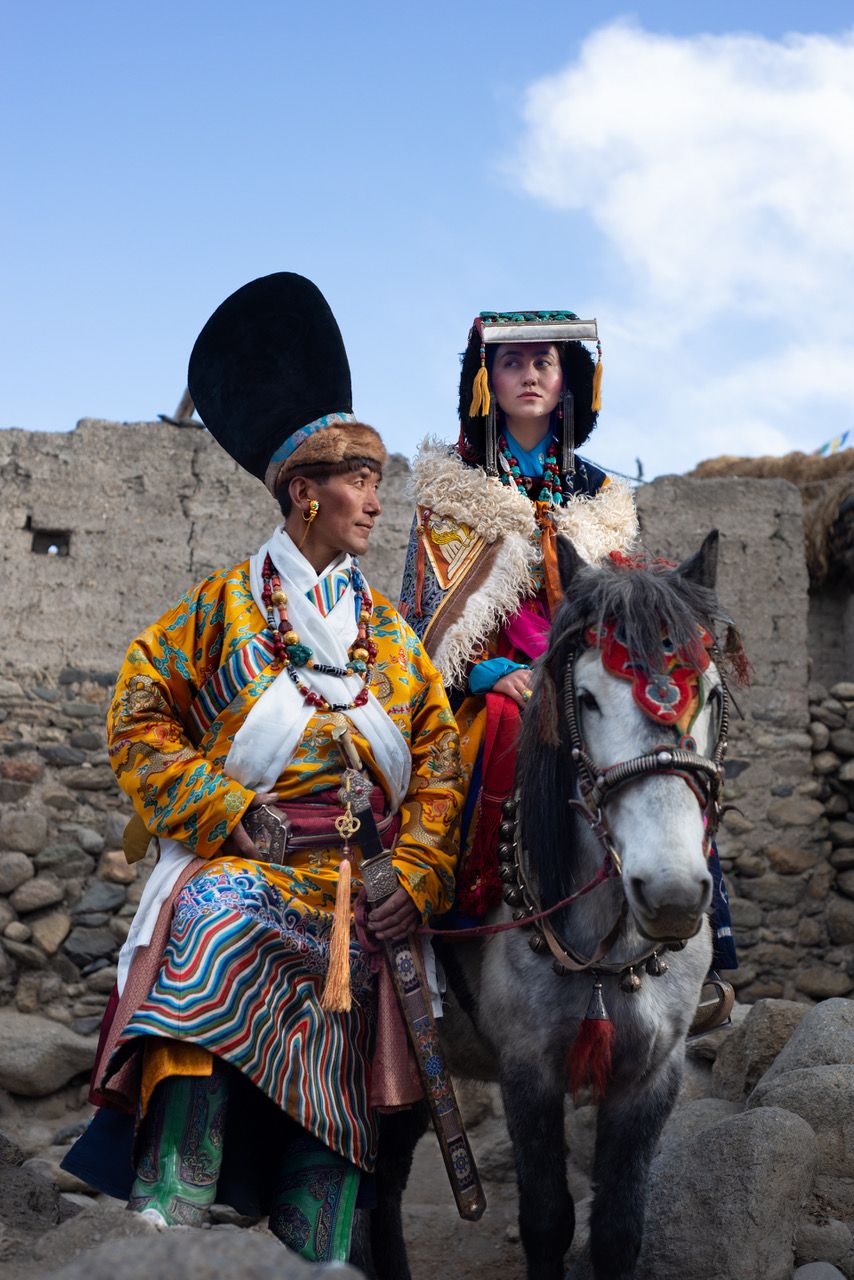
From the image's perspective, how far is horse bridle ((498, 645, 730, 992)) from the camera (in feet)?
6.98

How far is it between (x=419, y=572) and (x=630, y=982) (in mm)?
1415

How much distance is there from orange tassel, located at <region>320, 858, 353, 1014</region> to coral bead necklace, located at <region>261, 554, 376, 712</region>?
1.63 ft

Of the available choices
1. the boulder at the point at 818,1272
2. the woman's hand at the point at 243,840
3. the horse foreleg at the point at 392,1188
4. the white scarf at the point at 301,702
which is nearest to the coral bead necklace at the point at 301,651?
the white scarf at the point at 301,702

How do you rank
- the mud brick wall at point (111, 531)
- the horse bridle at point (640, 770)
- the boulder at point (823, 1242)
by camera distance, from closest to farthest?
the horse bridle at point (640, 770) → the boulder at point (823, 1242) → the mud brick wall at point (111, 531)

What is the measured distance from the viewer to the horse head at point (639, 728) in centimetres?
204

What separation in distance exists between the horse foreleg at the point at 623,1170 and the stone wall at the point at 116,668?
11.4ft

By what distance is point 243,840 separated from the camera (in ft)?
8.25

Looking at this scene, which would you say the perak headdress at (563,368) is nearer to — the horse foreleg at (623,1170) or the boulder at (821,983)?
the horse foreleg at (623,1170)

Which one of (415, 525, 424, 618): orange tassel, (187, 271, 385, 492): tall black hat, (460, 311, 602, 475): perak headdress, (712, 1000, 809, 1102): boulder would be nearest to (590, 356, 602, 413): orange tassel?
(460, 311, 602, 475): perak headdress

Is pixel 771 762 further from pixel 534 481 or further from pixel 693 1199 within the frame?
pixel 693 1199

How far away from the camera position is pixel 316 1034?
245cm

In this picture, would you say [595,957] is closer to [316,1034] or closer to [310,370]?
[316,1034]

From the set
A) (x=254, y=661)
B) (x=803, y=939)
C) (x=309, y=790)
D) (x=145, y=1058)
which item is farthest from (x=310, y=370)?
(x=803, y=939)

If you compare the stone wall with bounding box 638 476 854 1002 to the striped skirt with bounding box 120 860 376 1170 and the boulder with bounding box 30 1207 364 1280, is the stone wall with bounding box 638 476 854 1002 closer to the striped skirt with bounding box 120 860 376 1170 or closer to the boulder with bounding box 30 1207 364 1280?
the striped skirt with bounding box 120 860 376 1170
